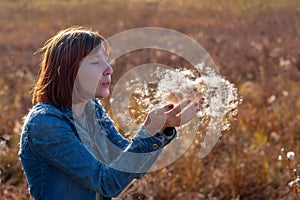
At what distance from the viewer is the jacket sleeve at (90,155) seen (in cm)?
184

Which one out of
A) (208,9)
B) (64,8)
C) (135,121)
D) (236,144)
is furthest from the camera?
(64,8)

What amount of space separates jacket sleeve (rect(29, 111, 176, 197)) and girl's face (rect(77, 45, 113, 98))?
0.17m

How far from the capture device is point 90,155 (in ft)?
6.10

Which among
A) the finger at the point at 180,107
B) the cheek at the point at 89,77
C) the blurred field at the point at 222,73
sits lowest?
the blurred field at the point at 222,73

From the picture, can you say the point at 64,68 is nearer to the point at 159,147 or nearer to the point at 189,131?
the point at 159,147

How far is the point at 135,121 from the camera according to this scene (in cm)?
232

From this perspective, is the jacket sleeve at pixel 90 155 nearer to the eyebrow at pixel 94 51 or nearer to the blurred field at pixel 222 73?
the eyebrow at pixel 94 51

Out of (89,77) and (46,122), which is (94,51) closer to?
(89,77)

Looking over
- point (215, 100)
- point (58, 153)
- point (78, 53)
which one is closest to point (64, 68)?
point (78, 53)

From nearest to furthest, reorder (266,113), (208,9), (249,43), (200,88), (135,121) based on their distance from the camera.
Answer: (200,88), (135,121), (266,113), (249,43), (208,9)

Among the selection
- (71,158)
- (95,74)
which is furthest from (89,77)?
(71,158)

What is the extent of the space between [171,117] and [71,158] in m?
0.35

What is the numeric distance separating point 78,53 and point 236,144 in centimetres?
271

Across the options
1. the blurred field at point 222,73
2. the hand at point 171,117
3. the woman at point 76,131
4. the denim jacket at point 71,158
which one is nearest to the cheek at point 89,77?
the woman at point 76,131
